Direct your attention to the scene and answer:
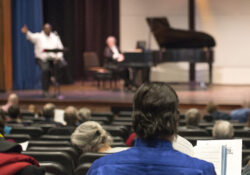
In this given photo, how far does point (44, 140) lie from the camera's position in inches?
173

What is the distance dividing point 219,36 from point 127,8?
2.73 m

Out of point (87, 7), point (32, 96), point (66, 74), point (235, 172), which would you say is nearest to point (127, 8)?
point (87, 7)

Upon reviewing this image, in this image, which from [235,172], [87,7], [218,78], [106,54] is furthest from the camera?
[87,7]

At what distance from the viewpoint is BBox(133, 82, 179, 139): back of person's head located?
153cm

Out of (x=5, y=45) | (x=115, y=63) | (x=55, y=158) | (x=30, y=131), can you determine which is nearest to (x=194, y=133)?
(x=30, y=131)

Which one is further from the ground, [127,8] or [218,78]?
[127,8]

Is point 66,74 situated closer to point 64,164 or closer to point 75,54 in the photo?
point 75,54

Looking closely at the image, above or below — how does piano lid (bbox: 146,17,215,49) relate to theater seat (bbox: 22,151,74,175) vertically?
above

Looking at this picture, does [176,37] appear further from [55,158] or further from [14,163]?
[14,163]

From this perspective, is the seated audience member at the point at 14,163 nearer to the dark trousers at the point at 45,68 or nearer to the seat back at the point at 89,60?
the dark trousers at the point at 45,68

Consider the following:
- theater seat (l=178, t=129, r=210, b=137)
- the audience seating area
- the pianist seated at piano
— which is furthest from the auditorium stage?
theater seat (l=178, t=129, r=210, b=137)

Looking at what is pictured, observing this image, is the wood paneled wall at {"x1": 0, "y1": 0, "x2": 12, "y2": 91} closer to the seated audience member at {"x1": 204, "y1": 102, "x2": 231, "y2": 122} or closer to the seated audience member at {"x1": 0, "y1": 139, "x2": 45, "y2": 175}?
the seated audience member at {"x1": 204, "y1": 102, "x2": 231, "y2": 122}

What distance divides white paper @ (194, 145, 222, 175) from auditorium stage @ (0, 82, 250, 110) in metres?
6.86

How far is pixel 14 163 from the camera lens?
1.73 metres
